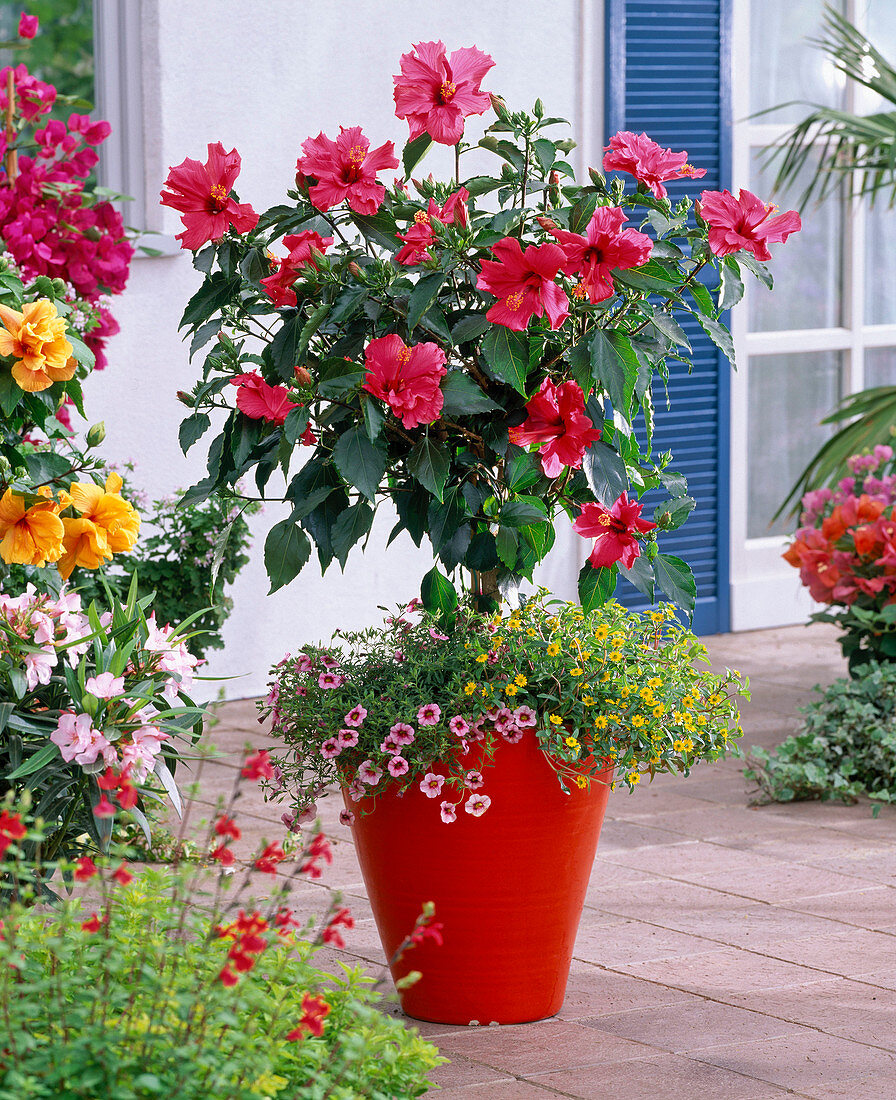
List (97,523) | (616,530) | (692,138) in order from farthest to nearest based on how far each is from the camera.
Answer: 1. (692,138)
2. (97,523)
3. (616,530)

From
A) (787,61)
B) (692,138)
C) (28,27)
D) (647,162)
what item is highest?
(787,61)

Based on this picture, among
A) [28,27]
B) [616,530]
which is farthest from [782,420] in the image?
[616,530]

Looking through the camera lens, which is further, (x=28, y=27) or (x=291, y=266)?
(x=28, y=27)

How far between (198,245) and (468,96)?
49 centimetres

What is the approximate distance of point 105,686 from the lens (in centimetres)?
246

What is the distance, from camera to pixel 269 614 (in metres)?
5.47

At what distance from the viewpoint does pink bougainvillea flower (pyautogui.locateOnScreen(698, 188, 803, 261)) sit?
2.45 meters

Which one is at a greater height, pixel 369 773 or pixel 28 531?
pixel 28 531

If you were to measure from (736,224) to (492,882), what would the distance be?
114 cm

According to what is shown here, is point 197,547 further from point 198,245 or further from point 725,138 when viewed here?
point 725,138

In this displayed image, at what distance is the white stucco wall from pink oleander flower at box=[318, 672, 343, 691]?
2.66 m

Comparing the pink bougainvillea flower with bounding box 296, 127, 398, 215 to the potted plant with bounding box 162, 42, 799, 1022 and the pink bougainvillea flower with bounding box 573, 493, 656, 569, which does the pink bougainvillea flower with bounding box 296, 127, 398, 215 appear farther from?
the pink bougainvillea flower with bounding box 573, 493, 656, 569

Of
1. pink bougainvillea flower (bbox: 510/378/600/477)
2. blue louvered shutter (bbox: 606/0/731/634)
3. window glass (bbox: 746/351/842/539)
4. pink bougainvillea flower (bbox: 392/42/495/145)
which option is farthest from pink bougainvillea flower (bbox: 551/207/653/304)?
window glass (bbox: 746/351/842/539)

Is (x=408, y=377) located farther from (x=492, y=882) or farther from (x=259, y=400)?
(x=492, y=882)
